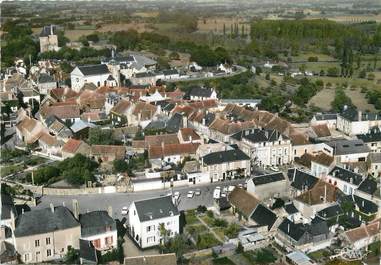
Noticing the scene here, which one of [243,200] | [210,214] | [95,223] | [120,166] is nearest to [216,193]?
[210,214]

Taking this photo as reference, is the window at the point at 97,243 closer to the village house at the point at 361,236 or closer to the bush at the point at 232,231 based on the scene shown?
the bush at the point at 232,231

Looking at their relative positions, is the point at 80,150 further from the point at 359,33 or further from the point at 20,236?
the point at 359,33


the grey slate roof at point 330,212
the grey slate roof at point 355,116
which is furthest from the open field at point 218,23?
the grey slate roof at point 330,212

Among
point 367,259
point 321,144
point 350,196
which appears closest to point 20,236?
point 367,259

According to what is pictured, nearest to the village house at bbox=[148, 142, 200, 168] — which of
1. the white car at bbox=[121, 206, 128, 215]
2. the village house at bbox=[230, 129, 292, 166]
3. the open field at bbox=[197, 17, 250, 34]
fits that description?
the village house at bbox=[230, 129, 292, 166]

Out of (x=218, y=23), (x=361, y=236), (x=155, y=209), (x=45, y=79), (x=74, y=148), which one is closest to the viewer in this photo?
(x=361, y=236)

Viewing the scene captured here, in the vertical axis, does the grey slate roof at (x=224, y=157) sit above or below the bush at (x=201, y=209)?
above

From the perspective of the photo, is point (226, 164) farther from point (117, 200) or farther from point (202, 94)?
point (202, 94)
